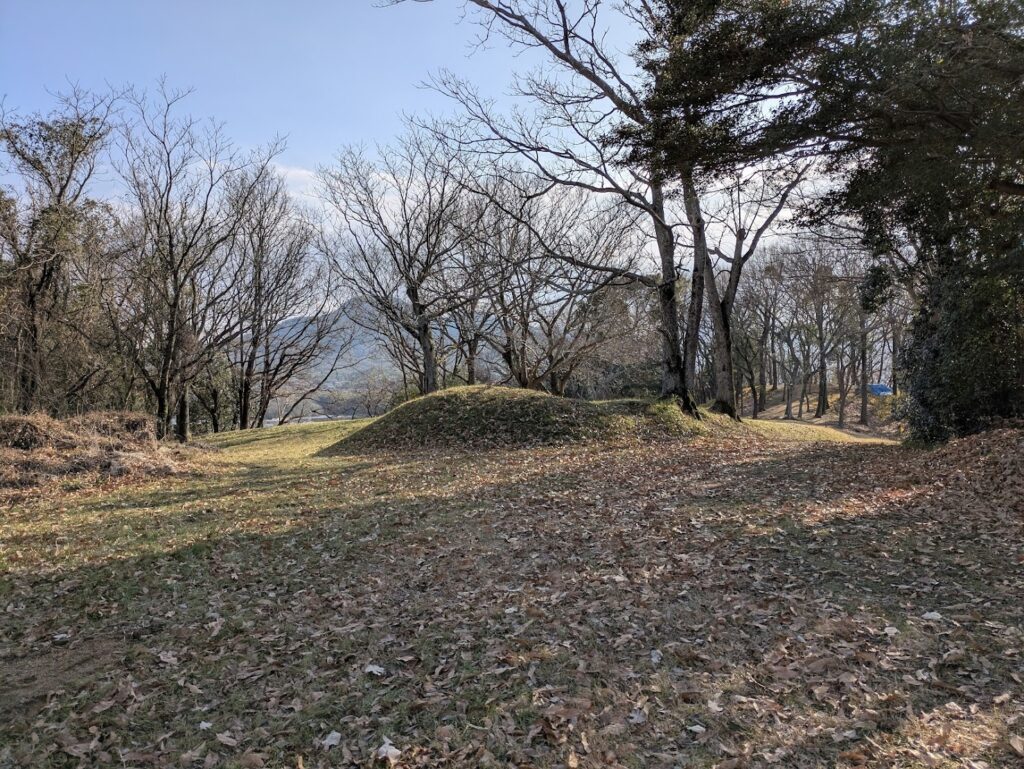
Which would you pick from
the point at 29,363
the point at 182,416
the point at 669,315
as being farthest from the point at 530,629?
the point at 182,416

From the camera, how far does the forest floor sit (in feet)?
9.88

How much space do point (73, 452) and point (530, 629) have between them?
9.49 m

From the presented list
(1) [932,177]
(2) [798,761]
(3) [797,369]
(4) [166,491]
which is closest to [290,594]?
(2) [798,761]

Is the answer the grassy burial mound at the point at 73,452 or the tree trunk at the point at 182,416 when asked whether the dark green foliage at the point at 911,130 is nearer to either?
the grassy burial mound at the point at 73,452

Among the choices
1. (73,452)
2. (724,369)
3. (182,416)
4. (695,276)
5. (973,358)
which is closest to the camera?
(73,452)

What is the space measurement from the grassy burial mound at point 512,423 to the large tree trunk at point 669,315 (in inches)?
28.7

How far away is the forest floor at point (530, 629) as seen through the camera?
3.01 m

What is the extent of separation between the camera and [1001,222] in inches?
366

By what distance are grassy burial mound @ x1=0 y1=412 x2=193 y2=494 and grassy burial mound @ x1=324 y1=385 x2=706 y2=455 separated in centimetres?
428

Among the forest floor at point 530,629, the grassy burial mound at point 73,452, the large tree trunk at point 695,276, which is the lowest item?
the forest floor at point 530,629

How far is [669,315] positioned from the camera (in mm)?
15453

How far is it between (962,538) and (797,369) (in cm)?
3618

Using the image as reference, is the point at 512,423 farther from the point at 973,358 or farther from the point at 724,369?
the point at 973,358

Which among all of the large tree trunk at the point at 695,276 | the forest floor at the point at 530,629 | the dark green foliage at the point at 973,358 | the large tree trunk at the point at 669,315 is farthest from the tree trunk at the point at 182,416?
the dark green foliage at the point at 973,358
